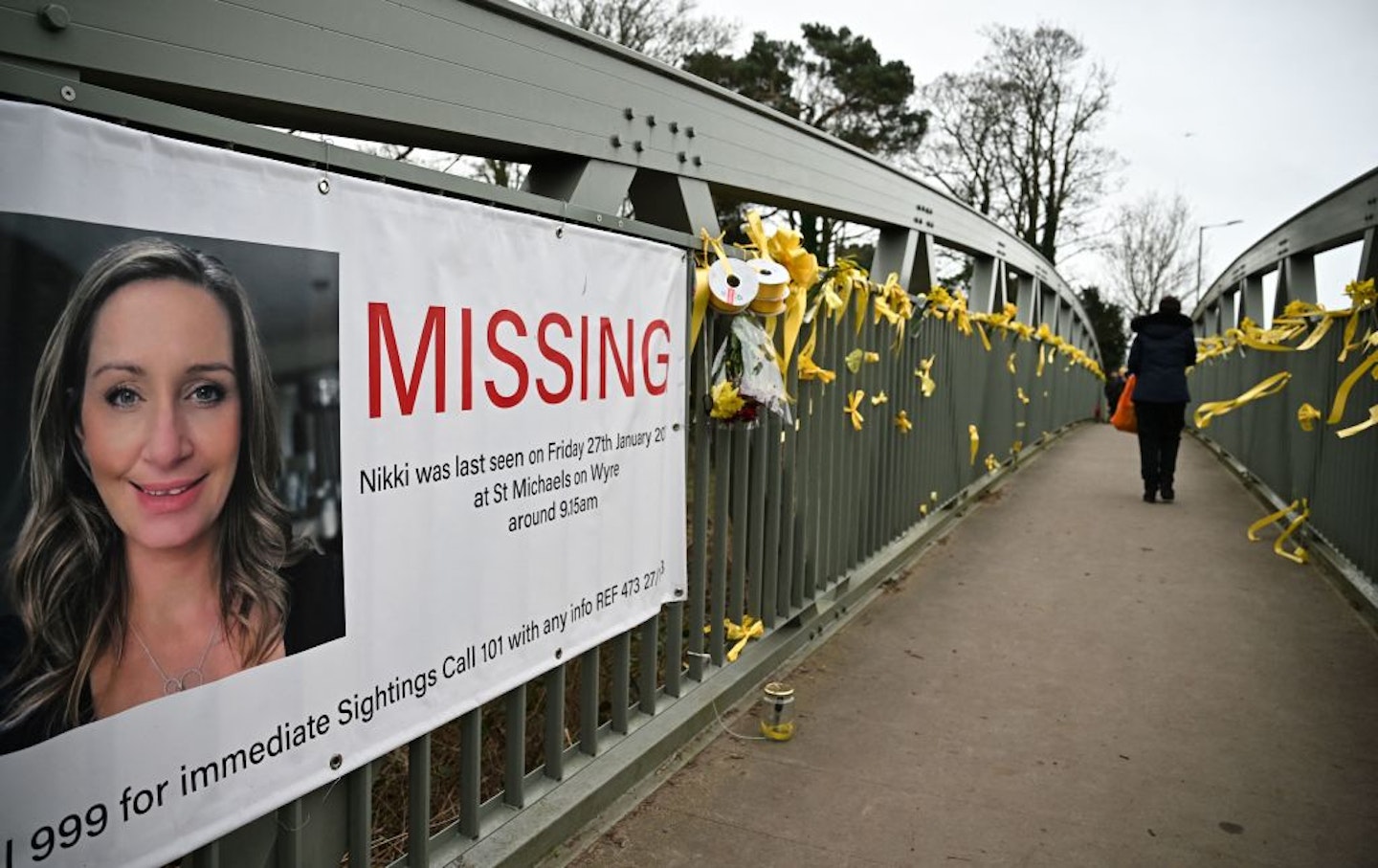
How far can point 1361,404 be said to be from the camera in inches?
228

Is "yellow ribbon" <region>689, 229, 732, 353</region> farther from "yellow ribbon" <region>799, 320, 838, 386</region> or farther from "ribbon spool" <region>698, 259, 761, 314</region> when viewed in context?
"yellow ribbon" <region>799, 320, 838, 386</region>

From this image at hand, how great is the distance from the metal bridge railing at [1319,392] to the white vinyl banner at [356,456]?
11.9ft

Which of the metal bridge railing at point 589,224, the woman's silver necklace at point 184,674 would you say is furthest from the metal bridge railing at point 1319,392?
the woman's silver necklace at point 184,674

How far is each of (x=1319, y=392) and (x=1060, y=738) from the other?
4082 mm

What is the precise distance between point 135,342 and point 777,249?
2873mm

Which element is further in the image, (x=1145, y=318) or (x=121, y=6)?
(x=1145, y=318)

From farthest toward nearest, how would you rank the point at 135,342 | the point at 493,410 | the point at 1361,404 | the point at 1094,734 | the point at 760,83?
the point at 760,83 → the point at 1361,404 → the point at 1094,734 → the point at 493,410 → the point at 135,342

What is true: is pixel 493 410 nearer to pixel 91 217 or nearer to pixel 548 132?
pixel 91 217

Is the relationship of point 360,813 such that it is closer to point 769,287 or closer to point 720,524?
point 720,524

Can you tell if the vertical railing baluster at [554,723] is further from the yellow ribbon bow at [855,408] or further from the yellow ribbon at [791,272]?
the yellow ribbon bow at [855,408]

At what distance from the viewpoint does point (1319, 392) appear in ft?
22.3

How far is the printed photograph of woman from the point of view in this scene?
5.35 feet

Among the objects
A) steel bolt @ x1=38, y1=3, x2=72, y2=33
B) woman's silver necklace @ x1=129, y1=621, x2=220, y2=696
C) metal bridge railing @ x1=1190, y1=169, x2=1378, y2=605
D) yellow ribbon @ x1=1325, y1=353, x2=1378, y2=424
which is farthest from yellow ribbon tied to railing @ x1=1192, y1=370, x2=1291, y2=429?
steel bolt @ x1=38, y1=3, x2=72, y2=33

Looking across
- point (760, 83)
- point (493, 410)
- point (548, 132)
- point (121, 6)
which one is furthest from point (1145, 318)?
point (760, 83)
